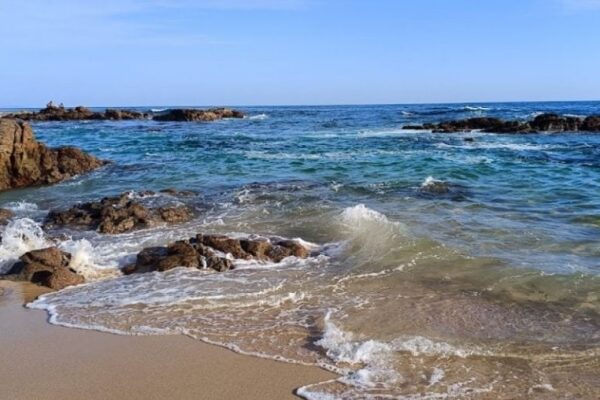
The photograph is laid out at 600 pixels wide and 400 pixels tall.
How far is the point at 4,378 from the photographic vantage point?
4.93 metres

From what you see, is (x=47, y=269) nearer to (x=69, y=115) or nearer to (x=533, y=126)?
(x=533, y=126)

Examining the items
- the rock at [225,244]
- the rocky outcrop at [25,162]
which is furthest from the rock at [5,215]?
the rock at [225,244]

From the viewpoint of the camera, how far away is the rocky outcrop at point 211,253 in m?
8.47

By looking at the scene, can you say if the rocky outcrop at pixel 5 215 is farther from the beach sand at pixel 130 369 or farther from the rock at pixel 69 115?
the rock at pixel 69 115

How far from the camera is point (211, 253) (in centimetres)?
875

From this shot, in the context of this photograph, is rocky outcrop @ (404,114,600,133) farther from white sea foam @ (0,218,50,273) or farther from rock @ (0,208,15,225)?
white sea foam @ (0,218,50,273)

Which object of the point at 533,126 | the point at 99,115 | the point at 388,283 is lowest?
the point at 388,283

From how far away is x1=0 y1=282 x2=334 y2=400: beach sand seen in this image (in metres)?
4.64

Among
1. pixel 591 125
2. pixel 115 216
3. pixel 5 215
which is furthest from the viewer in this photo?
pixel 591 125

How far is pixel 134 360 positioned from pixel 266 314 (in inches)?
66.2

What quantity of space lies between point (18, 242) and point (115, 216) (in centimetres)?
215

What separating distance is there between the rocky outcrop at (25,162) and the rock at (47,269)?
9.18 m

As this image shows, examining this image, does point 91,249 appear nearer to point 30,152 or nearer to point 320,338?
point 320,338

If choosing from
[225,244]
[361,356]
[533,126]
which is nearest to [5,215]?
[225,244]
